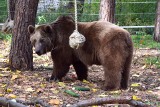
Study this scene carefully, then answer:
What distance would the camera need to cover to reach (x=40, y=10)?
1703 centimetres

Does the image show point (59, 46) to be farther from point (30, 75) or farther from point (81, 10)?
point (81, 10)

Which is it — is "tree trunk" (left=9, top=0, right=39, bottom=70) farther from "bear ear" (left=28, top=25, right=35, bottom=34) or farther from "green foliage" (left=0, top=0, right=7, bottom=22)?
"green foliage" (left=0, top=0, right=7, bottom=22)

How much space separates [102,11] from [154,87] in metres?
5.56

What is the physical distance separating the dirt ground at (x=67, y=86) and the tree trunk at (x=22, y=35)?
8.4 inches

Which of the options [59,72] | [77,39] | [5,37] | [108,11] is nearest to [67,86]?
[59,72]

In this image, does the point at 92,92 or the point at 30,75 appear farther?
the point at 30,75

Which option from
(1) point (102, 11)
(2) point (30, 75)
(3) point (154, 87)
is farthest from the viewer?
(1) point (102, 11)

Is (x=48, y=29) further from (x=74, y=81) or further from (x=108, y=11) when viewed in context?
(x=108, y=11)

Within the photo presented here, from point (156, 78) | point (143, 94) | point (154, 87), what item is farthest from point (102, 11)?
point (143, 94)

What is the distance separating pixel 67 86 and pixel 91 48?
778 millimetres

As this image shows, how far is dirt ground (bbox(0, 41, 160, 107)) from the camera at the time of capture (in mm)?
5328

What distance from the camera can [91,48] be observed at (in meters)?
6.48

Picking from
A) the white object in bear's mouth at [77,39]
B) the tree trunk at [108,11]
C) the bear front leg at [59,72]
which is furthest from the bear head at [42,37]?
the tree trunk at [108,11]

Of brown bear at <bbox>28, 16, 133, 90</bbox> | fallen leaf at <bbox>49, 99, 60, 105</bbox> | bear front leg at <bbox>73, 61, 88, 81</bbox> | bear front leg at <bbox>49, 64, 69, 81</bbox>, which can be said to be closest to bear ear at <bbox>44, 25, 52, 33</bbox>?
brown bear at <bbox>28, 16, 133, 90</bbox>
